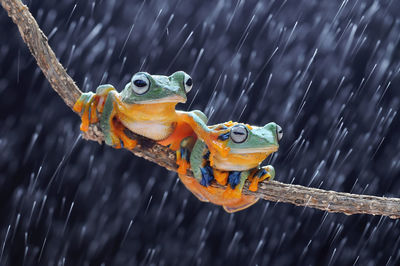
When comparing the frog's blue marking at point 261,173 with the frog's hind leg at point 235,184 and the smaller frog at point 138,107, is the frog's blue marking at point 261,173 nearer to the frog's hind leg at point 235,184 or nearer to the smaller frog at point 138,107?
the frog's hind leg at point 235,184

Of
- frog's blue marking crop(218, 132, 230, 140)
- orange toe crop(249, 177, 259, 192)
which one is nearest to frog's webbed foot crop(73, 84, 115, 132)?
frog's blue marking crop(218, 132, 230, 140)

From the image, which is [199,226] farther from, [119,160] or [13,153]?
[13,153]

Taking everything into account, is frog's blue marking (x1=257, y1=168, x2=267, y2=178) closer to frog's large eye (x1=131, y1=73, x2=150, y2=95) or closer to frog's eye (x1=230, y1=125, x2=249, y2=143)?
frog's eye (x1=230, y1=125, x2=249, y2=143)

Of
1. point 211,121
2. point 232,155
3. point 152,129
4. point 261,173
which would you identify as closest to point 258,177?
point 261,173

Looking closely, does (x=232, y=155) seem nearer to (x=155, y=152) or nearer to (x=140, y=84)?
(x=155, y=152)

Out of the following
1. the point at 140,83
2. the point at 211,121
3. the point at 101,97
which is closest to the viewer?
the point at 140,83

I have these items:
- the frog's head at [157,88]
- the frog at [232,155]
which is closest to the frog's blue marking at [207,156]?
the frog at [232,155]

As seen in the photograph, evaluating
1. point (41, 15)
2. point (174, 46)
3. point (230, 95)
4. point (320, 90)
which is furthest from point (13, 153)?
point (320, 90)
